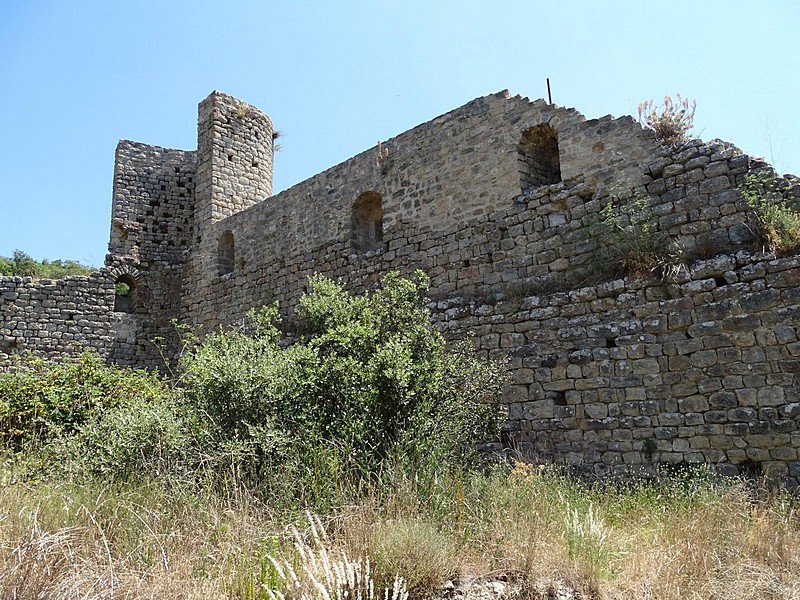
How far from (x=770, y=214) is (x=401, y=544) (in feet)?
18.2

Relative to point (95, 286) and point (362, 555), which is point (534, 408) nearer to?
point (362, 555)

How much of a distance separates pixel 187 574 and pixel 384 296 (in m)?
4.73

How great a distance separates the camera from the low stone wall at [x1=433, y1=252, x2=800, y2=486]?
277 inches

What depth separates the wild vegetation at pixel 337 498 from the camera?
4.68 meters

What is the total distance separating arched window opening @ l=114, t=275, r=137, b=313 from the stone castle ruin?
943mm

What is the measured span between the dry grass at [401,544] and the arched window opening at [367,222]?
6.70 m

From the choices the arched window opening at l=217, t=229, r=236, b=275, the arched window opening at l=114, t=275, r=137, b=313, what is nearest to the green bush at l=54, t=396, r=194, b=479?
the arched window opening at l=217, t=229, r=236, b=275

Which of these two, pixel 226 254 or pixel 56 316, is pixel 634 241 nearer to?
pixel 226 254

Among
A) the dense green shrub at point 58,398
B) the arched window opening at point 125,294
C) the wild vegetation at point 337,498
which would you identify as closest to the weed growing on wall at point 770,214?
the wild vegetation at point 337,498

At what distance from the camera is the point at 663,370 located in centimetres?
777

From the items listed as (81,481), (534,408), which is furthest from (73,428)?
(534,408)

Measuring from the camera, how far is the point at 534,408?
345 inches

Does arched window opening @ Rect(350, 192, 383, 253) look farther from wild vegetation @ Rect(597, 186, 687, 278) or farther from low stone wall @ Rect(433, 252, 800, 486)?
wild vegetation @ Rect(597, 186, 687, 278)

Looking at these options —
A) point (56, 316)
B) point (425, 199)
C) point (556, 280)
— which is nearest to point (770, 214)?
point (556, 280)
